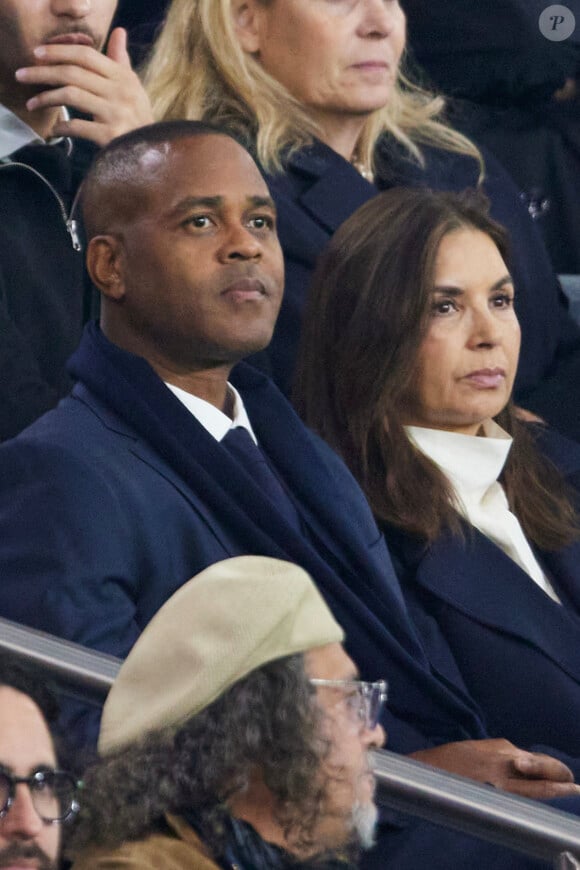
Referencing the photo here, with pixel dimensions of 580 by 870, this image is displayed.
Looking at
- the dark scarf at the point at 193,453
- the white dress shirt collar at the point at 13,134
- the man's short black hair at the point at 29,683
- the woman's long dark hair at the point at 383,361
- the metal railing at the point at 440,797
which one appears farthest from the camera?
the white dress shirt collar at the point at 13,134

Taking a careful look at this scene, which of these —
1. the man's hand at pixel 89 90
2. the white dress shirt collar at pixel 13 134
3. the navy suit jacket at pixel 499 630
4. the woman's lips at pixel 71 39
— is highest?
the woman's lips at pixel 71 39

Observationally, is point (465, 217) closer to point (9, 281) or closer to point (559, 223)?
point (9, 281)

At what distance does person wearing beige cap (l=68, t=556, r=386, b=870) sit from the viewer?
5.20 ft

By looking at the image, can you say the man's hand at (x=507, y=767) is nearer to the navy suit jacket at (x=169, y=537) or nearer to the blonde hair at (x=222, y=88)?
the navy suit jacket at (x=169, y=537)

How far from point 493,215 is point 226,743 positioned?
2.10 metres

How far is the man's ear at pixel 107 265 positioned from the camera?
248 centimetres

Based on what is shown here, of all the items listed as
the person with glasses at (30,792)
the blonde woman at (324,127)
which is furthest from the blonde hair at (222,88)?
the person with glasses at (30,792)

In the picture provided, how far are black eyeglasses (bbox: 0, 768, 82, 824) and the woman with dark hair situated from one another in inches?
43.9

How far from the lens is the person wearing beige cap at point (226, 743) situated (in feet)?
5.20

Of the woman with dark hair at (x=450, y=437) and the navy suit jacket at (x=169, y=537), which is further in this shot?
the woman with dark hair at (x=450, y=437)

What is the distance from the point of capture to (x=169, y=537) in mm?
2254

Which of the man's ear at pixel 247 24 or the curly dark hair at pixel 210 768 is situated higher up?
the man's ear at pixel 247 24

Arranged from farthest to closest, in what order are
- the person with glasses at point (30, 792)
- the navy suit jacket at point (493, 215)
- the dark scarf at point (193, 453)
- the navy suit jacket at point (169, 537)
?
the navy suit jacket at point (493, 215) < the dark scarf at point (193, 453) < the navy suit jacket at point (169, 537) < the person with glasses at point (30, 792)

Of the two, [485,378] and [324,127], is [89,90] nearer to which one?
[324,127]
